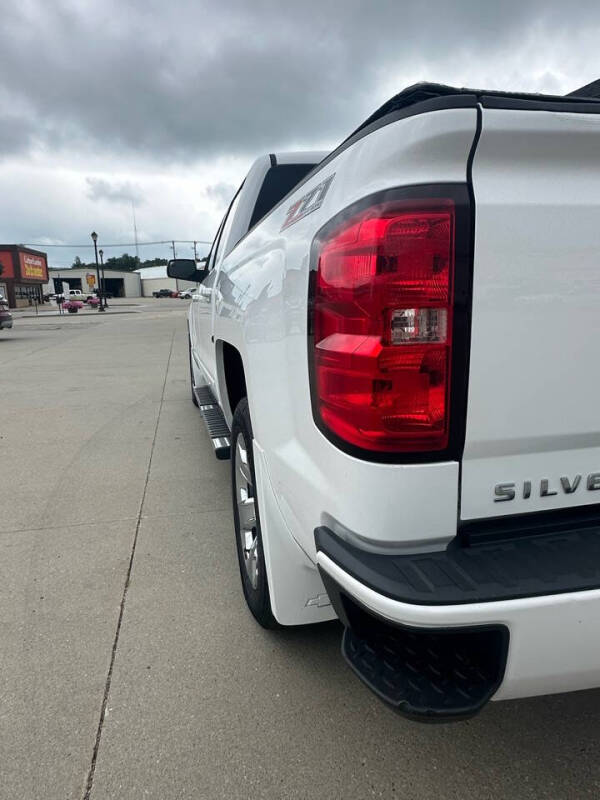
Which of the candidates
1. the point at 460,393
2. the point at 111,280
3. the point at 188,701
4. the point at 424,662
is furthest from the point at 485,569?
the point at 111,280

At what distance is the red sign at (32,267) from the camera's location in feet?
170

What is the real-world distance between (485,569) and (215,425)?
2469mm

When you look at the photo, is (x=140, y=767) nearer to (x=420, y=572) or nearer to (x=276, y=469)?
(x=276, y=469)

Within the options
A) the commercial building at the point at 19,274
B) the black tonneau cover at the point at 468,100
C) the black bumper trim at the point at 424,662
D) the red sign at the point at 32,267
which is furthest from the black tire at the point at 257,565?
the red sign at the point at 32,267

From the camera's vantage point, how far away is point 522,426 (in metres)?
1.22

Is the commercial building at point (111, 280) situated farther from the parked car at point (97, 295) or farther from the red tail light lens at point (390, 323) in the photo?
the red tail light lens at point (390, 323)

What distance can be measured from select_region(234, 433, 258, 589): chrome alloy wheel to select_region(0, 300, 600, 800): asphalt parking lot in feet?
0.92

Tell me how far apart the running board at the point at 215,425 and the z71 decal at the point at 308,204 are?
1.42 metres

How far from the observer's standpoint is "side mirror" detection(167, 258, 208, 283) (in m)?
5.12

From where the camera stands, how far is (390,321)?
119 centimetres

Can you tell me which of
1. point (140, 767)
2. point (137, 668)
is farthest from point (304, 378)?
point (137, 668)

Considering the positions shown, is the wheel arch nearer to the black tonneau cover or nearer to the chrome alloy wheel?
the chrome alloy wheel


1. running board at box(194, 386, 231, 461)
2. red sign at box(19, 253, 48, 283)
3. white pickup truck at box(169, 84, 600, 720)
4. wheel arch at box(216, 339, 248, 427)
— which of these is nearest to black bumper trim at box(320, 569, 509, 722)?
white pickup truck at box(169, 84, 600, 720)

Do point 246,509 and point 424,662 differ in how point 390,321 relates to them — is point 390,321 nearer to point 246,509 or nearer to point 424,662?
point 424,662
